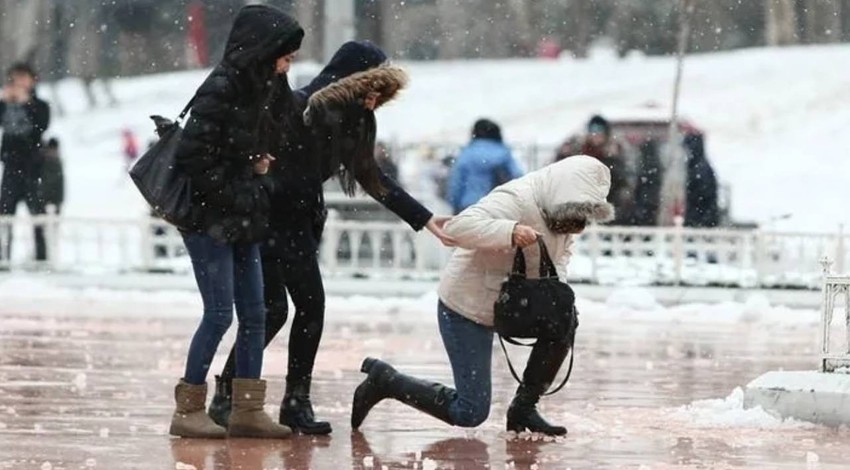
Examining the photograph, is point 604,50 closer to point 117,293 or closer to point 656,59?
point 656,59

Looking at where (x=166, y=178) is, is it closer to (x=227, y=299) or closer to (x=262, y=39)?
(x=227, y=299)

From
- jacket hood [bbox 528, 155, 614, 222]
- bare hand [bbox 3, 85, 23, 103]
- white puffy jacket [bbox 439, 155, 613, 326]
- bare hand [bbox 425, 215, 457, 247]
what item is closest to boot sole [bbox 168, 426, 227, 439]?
white puffy jacket [bbox 439, 155, 613, 326]

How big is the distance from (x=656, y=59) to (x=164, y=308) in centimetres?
3706

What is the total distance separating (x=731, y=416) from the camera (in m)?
10.0

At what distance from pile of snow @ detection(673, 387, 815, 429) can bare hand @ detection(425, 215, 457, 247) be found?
64.9 inches

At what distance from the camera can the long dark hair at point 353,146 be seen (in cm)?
913

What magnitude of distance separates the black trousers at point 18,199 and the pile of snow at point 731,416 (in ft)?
39.6

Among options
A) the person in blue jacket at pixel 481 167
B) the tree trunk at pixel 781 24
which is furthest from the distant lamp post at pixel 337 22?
the tree trunk at pixel 781 24

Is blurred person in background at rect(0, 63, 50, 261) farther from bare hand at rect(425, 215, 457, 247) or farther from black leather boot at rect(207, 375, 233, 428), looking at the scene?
bare hand at rect(425, 215, 457, 247)

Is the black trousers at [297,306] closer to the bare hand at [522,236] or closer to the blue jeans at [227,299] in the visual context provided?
the blue jeans at [227,299]

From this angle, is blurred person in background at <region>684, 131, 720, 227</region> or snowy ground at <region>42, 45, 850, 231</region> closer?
blurred person in background at <region>684, 131, 720, 227</region>

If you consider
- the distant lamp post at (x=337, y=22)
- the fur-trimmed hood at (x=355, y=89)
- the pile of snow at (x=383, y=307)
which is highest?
the distant lamp post at (x=337, y=22)

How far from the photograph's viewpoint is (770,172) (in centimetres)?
4353

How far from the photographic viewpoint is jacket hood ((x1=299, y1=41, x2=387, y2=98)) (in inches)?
363
